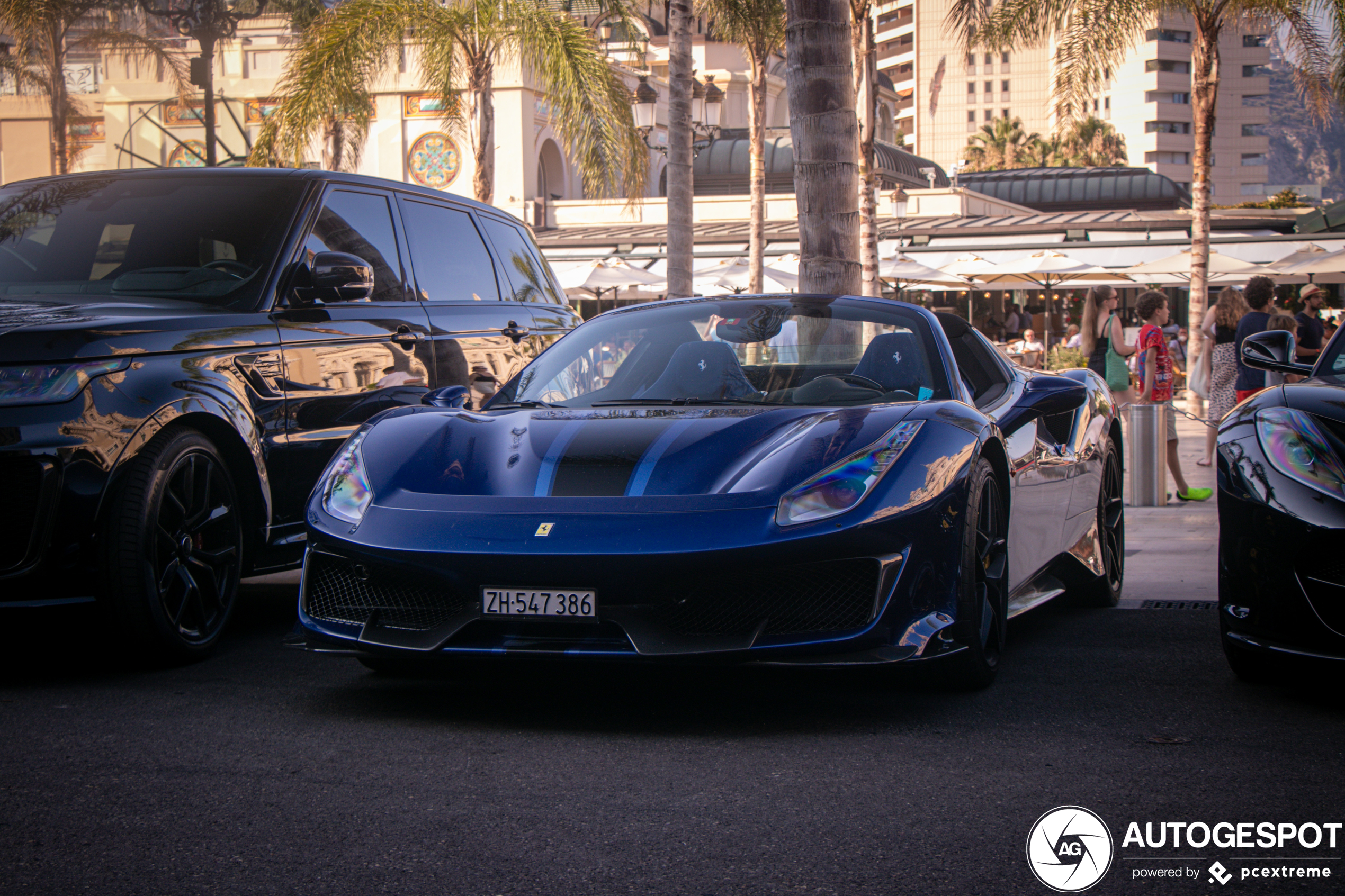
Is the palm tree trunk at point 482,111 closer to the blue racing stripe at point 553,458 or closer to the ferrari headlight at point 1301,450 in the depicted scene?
the blue racing stripe at point 553,458

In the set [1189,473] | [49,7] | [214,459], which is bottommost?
[1189,473]

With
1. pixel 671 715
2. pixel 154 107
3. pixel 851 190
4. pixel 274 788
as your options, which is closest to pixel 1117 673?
pixel 671 715

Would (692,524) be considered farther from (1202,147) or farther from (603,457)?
(1202,147)

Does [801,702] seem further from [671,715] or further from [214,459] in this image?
[214,459]

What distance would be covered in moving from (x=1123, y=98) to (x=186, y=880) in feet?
423

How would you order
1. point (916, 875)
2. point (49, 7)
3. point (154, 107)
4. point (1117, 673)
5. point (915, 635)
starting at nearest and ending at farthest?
point (916, 875), point (915, 635), point (1117, 673), point (49, 7), point (154, 107)

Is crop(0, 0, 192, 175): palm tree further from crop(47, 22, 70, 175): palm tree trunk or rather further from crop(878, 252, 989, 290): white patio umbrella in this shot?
crop(878, 252, 989, 290): white patio umbrella

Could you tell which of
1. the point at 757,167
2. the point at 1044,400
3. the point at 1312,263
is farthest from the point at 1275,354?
the point at 757,167

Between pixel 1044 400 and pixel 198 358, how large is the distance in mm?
3318

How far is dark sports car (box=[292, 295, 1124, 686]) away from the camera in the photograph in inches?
143

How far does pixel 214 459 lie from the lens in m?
4.81

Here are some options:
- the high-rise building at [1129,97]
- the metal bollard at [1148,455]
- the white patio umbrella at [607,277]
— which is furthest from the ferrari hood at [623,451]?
the high-rise building at [1129,97]

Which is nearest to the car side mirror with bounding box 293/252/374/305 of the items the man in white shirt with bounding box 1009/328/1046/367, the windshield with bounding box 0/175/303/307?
the windshield with bounding box 0/175/303/307

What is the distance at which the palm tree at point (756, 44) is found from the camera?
23.0m
